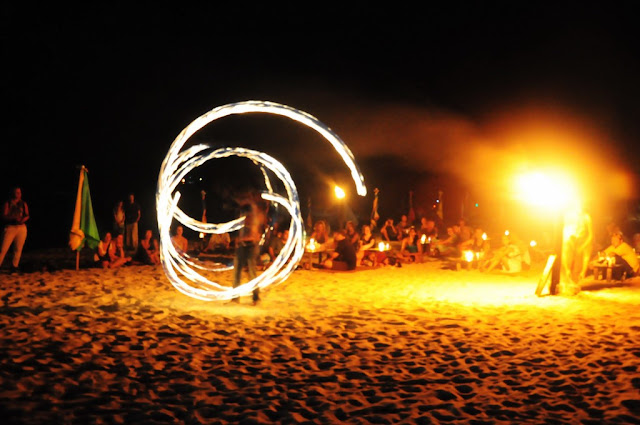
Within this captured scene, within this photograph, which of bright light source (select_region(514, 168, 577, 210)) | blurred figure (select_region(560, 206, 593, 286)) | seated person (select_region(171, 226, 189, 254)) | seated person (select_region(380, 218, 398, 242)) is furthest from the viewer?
seated person (select_region(380, 218, 398, 242))

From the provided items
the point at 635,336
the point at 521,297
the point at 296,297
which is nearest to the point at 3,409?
the point at 296,297

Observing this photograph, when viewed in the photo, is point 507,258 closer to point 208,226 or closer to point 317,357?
point 208,226

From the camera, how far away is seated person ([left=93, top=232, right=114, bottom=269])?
12.4m

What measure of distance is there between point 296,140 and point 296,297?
2784 cm

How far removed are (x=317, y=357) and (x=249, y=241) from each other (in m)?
3.08

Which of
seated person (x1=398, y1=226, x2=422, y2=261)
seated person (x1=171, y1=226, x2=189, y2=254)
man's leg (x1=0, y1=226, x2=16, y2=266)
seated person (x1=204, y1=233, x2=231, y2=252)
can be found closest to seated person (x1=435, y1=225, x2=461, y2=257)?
seated person (x1=398, y1=226, x2=422, y2=261)

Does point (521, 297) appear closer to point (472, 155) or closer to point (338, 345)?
point (338, 345)

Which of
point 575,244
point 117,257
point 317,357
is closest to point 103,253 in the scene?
point 117,257

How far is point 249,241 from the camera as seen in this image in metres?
8.78

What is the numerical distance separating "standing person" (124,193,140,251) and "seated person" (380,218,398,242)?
6795mm

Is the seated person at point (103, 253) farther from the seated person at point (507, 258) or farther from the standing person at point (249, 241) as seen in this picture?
the seated person at point (507, 258)

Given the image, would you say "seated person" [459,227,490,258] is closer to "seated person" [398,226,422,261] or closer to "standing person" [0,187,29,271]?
"seated person" [398,226,422,261]

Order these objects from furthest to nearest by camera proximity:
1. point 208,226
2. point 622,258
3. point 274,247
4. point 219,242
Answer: point 219,242 → point 274,247 → point 208,226 → point 622,258

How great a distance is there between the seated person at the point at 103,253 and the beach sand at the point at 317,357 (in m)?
2.27
